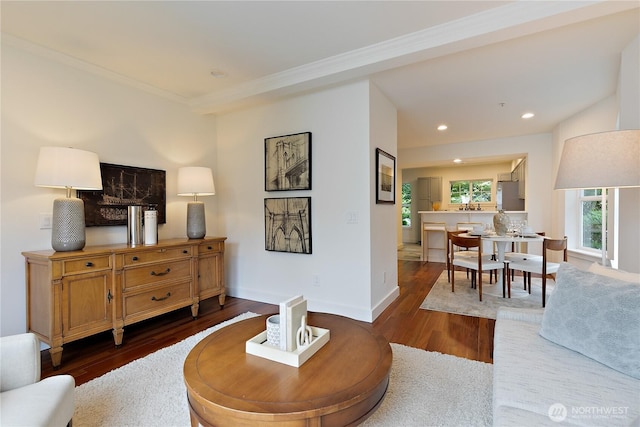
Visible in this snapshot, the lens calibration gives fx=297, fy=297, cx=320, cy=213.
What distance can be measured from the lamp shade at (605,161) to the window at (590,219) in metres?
3.39

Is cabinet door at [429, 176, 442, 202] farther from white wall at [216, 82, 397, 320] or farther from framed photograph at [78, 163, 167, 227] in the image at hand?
framed photograph at [78, 163, 167, 227]

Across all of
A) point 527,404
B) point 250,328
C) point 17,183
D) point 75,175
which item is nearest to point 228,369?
point 250,328

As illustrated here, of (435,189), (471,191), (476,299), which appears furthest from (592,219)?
(435,189)

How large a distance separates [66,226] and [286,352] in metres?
2.18

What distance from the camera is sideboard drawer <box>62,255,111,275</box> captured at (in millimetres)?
2246

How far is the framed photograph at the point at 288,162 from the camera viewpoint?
3.38m

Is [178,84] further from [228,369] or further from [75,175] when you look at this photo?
[228,369]

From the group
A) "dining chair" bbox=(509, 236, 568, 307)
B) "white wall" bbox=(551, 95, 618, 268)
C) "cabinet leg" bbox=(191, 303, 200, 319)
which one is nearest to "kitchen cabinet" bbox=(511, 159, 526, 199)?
"white wall" bbox=(551, 95, 618, 268)

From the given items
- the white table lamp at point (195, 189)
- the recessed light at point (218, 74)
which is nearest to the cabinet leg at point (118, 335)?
the white table lamp at point (195, 189)

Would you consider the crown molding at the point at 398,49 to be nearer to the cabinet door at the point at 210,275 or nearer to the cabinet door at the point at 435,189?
the cabinet door at the point at 210,275

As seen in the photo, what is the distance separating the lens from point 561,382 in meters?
1.20

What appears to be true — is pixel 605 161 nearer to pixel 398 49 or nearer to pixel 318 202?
pixel 398 49

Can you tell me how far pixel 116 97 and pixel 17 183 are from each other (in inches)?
47.7

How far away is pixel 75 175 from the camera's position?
2350 millimetres
